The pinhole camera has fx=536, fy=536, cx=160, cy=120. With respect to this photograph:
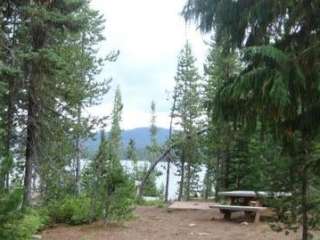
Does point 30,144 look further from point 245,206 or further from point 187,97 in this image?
point 187,97

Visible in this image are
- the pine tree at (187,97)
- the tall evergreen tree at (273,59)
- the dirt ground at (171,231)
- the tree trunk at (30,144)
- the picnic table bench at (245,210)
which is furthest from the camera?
the pine tree at (187,97)

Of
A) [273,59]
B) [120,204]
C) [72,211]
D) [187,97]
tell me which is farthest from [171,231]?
[187,97]

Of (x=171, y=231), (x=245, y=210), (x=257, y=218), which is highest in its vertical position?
(x=245, y=210)

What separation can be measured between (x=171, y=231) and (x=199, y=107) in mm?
2813

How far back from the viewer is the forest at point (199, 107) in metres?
5.13

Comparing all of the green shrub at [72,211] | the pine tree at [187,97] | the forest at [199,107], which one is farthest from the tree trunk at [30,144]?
the pine tree at [187,97]

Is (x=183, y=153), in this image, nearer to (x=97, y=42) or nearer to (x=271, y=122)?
(x=97, y=42)

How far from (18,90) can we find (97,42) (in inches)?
493

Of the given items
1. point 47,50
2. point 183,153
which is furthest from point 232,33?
point 183,153

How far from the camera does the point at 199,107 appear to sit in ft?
39.4

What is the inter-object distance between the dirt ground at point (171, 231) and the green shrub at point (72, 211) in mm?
374

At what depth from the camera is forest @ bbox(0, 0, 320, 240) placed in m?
5.13

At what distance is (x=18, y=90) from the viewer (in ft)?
42.4

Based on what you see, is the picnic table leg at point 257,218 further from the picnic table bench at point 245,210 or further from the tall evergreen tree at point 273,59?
the tall evergreen tree at point 273,59
